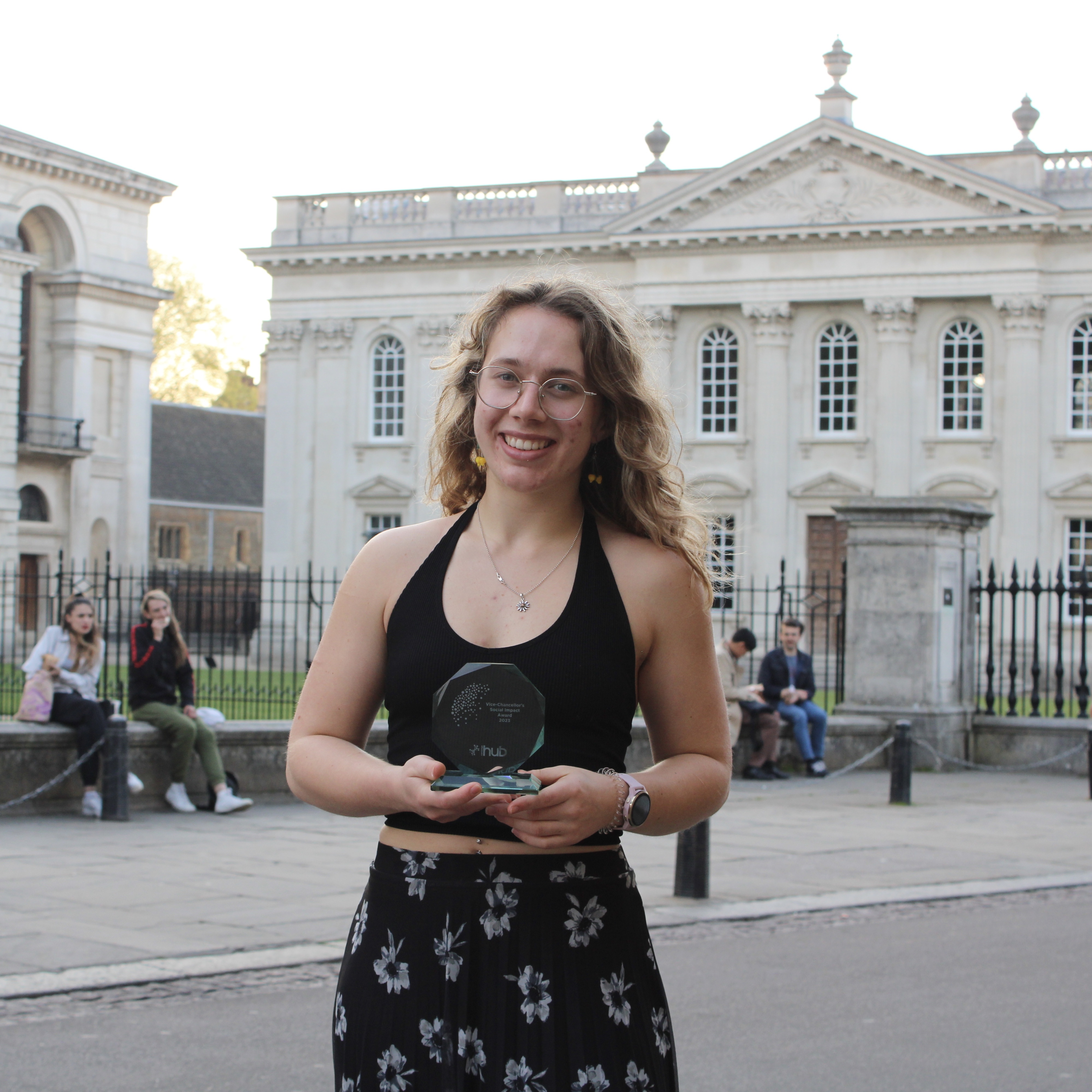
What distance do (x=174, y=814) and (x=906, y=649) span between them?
25.5ft

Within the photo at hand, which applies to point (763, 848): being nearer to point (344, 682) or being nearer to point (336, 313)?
point (344, 682)

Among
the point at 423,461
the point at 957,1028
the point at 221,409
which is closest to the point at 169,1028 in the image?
the point at 957,1028

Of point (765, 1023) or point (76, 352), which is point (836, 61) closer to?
point (76, 352)

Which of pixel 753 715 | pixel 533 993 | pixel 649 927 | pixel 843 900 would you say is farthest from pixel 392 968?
pixel 753 715

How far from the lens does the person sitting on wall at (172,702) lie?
39.7 ft


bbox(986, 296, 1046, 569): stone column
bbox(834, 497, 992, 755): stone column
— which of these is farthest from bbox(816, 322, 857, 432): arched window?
bbox(834, 497, 992, 755): stone column

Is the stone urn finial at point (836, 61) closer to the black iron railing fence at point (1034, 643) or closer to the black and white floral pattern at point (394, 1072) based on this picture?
the black iron railing fence at point (1034, 643)

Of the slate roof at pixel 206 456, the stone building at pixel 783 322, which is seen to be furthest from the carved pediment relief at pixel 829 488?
the slate roof at pixel 206 456

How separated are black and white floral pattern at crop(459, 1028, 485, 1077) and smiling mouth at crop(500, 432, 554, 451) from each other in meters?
0.92

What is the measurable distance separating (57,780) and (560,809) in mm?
9449

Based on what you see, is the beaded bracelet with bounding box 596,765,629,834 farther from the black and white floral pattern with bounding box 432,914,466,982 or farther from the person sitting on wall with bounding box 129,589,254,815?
the person sitting on wall with bounding box 129,589,254,815

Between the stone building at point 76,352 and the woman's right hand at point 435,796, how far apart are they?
44.7m

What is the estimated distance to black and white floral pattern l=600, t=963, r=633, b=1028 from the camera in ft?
8.59

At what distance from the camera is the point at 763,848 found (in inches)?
439
